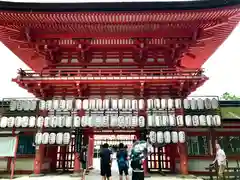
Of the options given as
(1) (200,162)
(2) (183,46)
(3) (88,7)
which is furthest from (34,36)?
(1) (200,162)

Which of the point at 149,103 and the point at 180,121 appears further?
the point at 149,103

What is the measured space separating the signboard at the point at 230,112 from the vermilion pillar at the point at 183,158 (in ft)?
12.7

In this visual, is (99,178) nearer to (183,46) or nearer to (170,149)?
(170,149)

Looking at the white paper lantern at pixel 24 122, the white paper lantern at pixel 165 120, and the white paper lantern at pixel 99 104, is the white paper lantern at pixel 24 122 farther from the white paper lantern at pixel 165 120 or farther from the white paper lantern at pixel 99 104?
the white paper lantern at pixel 165 120

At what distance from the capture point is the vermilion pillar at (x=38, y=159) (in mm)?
12570

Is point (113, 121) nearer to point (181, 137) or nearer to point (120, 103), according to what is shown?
point (120, 103)

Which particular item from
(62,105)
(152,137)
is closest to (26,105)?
(62,105)

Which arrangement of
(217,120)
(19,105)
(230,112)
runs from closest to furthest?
(217,120)
(19,105)
(230,112)

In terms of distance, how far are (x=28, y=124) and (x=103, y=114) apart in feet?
14.4

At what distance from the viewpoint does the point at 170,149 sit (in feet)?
47.9

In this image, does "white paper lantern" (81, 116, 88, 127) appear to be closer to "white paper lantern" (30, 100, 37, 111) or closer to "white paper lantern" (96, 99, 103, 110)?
"white paper lantern" (96, 99, 103, 110)

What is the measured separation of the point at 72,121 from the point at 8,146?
3857 millimetres

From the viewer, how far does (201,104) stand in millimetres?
12602

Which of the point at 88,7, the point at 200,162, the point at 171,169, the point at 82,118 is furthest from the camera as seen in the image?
the point at 171,169
